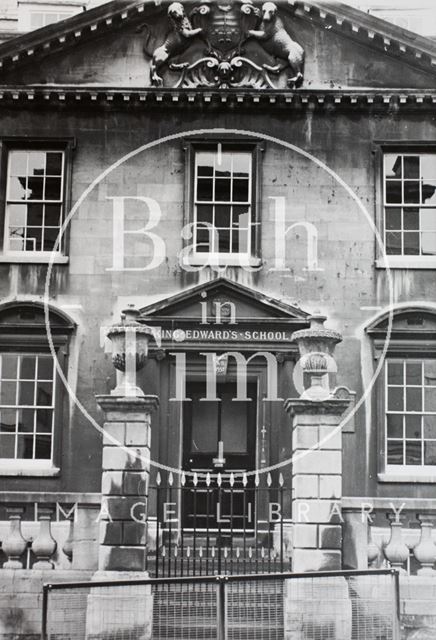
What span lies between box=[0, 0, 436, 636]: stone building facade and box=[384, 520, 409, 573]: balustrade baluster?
399cm

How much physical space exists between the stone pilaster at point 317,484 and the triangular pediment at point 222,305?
490cm

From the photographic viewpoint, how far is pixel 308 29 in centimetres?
1892

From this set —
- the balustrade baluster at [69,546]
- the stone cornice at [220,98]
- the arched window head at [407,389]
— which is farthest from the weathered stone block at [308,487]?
the stone cornice at [220,98]

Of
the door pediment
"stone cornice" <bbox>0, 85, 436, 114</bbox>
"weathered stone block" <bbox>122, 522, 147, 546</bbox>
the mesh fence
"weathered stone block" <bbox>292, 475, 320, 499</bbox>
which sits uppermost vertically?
"stone cornice" <bbox>0, 85, 436, 114</bbox>

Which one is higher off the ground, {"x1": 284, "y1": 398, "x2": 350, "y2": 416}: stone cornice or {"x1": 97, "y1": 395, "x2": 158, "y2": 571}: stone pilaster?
{"x1": 284, "y1": 398, "x2": 350, "y2": 416}: stone cornice

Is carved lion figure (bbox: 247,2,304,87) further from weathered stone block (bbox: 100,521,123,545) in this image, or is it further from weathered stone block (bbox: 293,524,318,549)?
weathered stone block (bbox: 100,521,123,545)

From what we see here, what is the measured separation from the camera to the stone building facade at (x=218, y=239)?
17875 millimetres

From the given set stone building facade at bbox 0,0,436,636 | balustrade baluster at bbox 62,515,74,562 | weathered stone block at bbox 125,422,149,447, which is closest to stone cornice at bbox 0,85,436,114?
stone building facade at bbox 0,0,436,636

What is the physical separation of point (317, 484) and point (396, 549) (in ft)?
4.60

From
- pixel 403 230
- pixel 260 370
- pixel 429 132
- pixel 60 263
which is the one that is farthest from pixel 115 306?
pixel 429 132

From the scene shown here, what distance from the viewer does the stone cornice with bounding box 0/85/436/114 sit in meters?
18.5

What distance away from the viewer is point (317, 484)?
12.7 metres

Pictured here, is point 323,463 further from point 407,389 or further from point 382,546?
point 407,389

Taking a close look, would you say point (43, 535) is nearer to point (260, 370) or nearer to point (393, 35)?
point (260, 370)
